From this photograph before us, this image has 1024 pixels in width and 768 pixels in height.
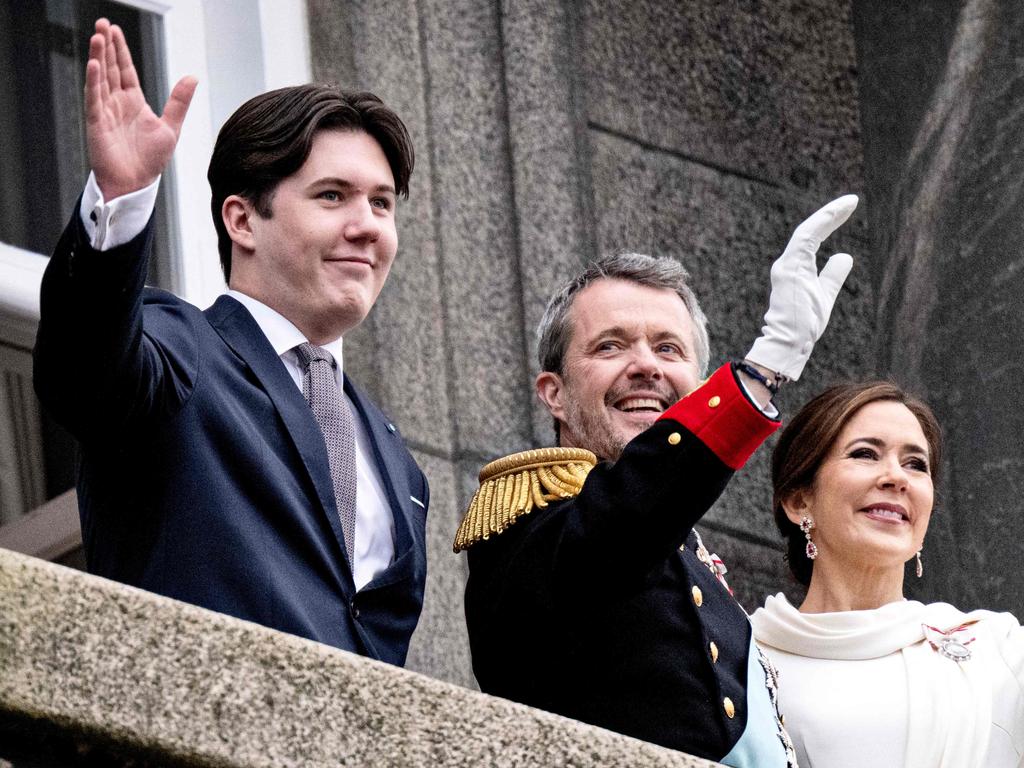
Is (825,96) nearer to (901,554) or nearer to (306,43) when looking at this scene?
(306,43)

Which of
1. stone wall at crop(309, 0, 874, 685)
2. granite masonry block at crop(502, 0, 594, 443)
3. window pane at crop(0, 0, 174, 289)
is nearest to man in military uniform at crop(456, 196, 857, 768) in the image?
stone wall at crop(309, 0, 874, 685)

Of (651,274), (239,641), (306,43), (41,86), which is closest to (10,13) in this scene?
(41,86)

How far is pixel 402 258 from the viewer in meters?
5.51

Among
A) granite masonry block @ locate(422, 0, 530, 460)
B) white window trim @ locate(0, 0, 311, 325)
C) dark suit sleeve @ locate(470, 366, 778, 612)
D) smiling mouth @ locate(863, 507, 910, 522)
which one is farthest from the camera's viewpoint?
granite masonry block @ locate(422, 0, 530, 460)

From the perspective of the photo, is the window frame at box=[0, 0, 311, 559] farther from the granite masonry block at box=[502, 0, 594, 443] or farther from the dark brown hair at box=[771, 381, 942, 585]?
the dark brown hair at box=[771, 381, 942, 585]

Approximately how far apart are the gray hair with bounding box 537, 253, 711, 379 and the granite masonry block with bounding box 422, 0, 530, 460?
4.49 ft

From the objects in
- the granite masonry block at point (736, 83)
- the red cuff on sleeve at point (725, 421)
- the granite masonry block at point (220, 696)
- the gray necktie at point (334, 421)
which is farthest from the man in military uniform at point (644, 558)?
the granite masonry block at point (736, 83)

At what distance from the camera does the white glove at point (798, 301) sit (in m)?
3.47

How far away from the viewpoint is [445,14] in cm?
575

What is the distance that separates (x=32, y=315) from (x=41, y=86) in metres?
0.55

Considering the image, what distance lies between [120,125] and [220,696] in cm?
82

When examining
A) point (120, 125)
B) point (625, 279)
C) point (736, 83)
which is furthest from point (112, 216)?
point (736, 83)

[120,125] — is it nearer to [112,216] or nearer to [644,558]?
[112,216]

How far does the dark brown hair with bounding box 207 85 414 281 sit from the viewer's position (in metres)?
3.62
